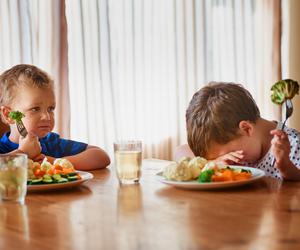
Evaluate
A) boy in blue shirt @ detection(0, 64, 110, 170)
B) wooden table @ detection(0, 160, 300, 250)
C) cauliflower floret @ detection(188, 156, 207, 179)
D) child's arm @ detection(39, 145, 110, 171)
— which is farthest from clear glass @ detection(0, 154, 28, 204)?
boy in blue shirt @ detection(0, 64, 110, 170)

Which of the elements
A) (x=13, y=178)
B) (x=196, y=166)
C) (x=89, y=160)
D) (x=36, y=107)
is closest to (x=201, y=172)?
(x=196, y=166)

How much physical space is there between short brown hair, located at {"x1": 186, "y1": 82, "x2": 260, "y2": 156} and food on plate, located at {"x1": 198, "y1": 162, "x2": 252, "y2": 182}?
0.39m

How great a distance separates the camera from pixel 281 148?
54.2 inches

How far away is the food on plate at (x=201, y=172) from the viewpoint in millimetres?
1281

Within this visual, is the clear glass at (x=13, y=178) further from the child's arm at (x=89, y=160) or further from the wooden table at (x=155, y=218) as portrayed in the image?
the child's arm at (x=89, y=160)

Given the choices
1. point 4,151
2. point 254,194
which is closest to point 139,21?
point 4,151

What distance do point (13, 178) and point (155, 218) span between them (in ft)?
1.27

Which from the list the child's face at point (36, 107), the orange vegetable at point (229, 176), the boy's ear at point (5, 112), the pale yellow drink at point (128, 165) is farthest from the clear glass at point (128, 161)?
the boy's ear at point (5, 112)

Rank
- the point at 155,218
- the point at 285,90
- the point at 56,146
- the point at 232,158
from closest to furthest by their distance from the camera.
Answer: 1. the point at 155,218
2. the point at 285,90
3. the point at 232,158
4. the point at 56,146

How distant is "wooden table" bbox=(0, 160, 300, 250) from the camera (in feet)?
2.67

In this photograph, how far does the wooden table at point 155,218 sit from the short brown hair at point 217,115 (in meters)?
0.37

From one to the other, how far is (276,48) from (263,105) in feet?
1.52

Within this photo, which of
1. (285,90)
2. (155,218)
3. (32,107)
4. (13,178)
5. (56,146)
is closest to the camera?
(155,218)

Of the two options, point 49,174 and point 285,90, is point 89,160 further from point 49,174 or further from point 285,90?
point 285,90
